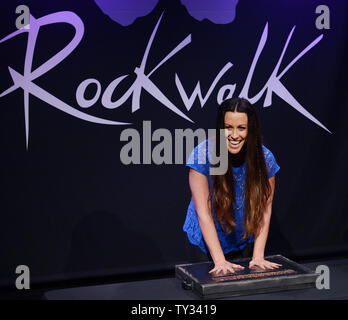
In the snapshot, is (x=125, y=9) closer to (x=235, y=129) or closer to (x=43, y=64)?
(x=43, y=64)

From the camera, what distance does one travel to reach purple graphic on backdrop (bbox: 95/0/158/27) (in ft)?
10.9

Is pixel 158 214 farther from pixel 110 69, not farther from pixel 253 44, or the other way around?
pixel 253 44

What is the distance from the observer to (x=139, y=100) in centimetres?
346

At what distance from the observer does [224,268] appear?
2.24m

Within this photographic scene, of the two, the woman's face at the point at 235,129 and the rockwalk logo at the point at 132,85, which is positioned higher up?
the rockwalk logo at the point at 132,85

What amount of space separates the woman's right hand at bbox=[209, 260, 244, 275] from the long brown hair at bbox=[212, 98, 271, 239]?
Answer: 0.25m

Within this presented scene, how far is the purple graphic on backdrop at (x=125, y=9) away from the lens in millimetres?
3337
